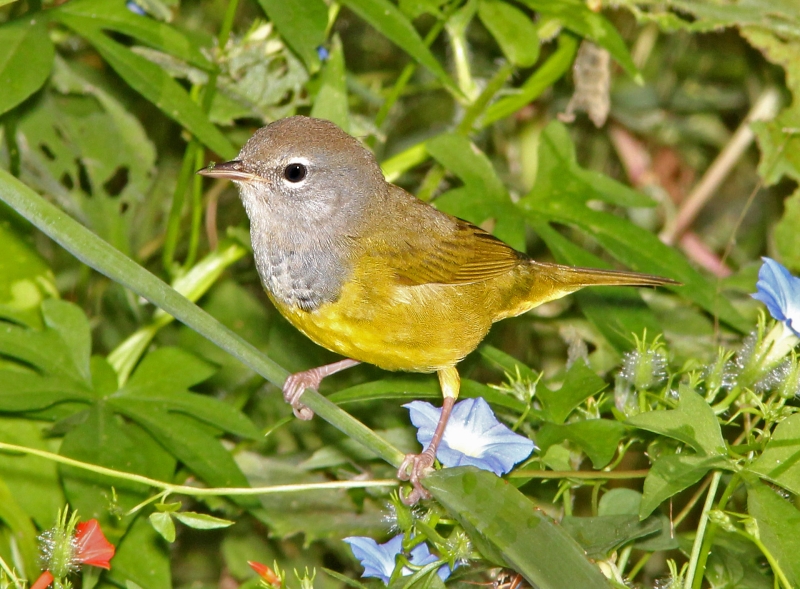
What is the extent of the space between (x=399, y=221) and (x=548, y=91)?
2064mm

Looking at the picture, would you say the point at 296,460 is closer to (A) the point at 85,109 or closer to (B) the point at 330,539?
(B) the point at 330,539

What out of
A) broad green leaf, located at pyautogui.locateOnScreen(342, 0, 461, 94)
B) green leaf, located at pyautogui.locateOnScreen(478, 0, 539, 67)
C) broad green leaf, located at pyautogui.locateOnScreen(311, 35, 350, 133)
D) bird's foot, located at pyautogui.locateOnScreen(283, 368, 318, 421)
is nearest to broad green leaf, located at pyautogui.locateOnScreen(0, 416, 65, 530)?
bird's foot, located at pyautogui.locateOnScreen(283, 368, 318, 421)

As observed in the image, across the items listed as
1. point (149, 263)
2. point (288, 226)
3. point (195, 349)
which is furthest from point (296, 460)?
point (149, 263)

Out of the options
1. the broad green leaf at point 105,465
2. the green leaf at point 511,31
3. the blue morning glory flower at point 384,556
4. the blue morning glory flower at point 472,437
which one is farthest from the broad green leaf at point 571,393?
the green leaf at point 511,31

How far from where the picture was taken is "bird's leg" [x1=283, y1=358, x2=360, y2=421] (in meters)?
3.32

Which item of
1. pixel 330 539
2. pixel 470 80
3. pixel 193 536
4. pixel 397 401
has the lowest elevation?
pixel 193 536

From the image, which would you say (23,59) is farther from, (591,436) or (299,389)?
(591,436)

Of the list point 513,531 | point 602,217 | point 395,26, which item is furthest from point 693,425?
point 395,26

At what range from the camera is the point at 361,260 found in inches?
125

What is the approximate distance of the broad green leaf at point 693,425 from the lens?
2414 millimetres

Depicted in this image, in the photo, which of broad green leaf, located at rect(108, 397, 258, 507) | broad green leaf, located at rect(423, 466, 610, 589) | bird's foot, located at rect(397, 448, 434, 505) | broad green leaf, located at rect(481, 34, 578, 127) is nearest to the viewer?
broad green leaf, located at rect(423, 466, 610, 589)

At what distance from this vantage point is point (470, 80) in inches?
154

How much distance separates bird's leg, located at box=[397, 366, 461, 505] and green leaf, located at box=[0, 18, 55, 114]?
1.65m

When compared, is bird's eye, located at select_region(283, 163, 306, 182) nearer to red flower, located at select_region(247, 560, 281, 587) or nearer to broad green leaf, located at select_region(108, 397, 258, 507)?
broad green leaf, located at select_region(108, 397, 258, 507)
